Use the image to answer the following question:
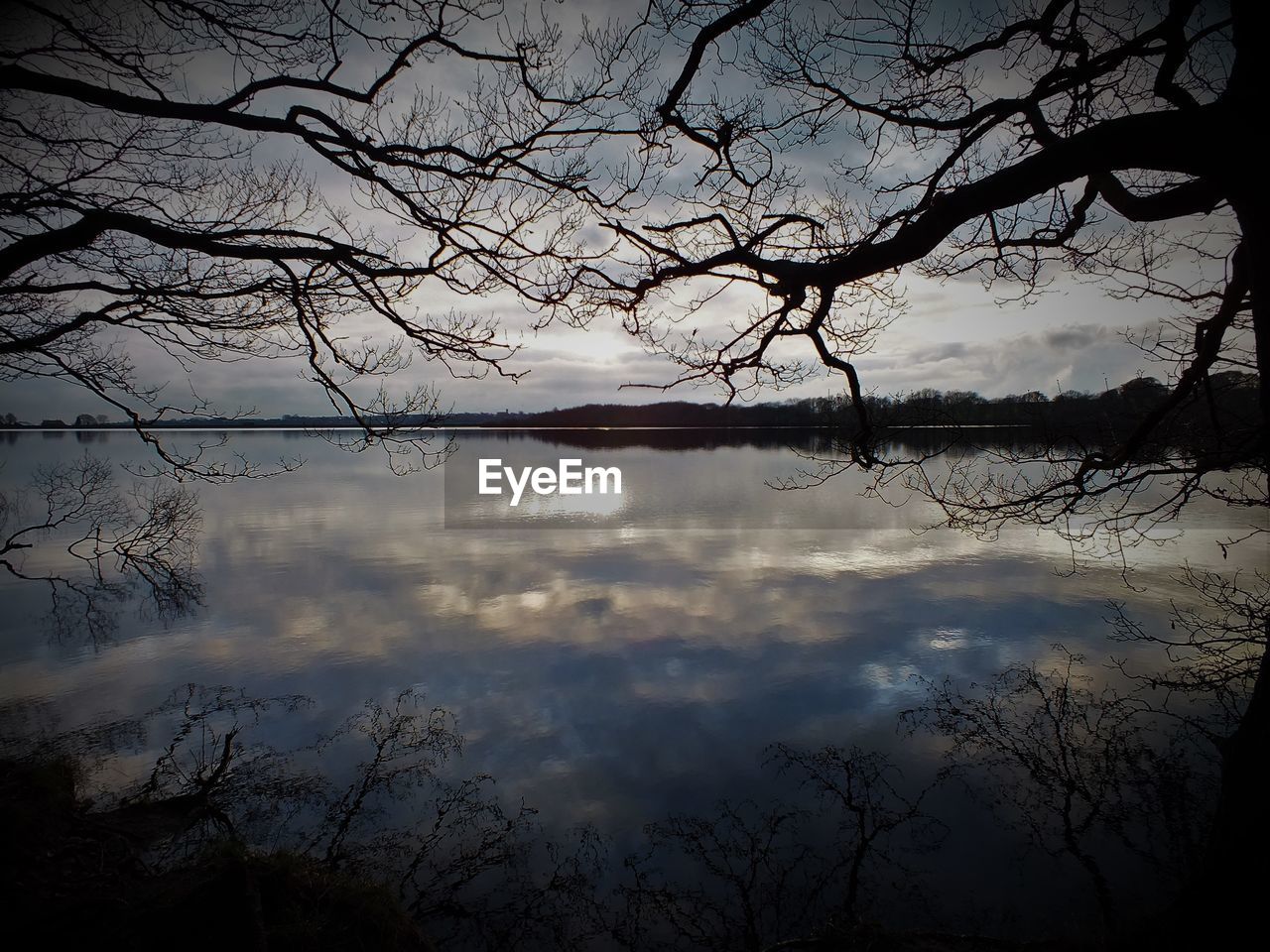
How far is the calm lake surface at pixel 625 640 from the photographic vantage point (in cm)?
730

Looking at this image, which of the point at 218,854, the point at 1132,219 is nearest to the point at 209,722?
the point at 218,854

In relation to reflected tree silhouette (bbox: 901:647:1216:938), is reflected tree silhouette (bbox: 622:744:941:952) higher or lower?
lower

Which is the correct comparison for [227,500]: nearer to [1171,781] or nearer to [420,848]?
[420,848]

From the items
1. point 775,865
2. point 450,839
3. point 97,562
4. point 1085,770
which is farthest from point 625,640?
point 97,562

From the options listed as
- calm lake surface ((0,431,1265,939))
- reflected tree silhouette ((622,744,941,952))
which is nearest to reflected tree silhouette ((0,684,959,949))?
reflected tree silhouette ((622,744,941,952))

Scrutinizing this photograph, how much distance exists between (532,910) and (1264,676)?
5.23m

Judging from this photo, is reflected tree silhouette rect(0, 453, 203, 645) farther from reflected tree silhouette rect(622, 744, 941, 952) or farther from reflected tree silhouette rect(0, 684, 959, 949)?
reflected tree silhouette rect(622, 744, 941, 952)

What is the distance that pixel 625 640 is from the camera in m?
11.4

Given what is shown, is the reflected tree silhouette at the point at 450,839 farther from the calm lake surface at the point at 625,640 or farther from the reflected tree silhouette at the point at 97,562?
the reflected tree silhouette at the point at 97,562


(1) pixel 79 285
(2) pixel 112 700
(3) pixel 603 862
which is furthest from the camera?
(2) pixel 112 700

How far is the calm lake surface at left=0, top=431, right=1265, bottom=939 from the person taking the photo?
7.30 metres

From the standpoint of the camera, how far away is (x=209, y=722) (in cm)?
804

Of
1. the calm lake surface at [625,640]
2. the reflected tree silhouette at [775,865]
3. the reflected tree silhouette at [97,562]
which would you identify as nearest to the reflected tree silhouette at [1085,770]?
the calm lake surface at [625,640]

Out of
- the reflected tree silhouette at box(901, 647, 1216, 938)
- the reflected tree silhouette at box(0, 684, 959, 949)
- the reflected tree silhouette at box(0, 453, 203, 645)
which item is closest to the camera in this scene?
the reflected tree silhouette at box(0, 684, 959, 949)
